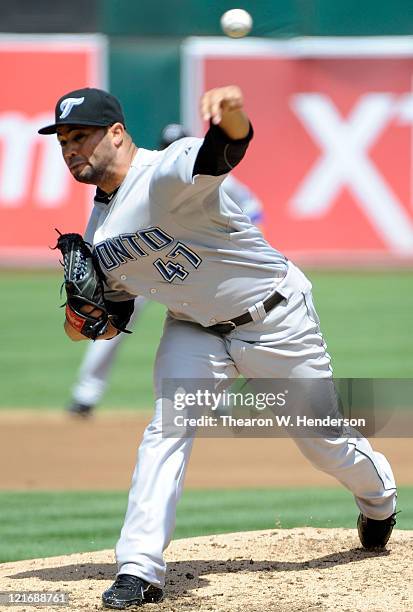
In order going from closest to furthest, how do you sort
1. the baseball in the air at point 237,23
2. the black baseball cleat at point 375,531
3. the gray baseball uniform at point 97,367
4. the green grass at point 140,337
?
the black baseball cleat at point 375,531 < the baseball in the air at point 237,23 < the gray baseball uniform at point 97,367 < the green grass at point 140,337

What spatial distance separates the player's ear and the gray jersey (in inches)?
3.8

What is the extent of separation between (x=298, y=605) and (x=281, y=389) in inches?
29.9

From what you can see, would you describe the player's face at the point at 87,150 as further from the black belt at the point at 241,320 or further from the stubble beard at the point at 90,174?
the black belt at the point at 241,320

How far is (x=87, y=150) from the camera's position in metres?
3.64

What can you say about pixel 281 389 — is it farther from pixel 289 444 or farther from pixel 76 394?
pixel 76 394

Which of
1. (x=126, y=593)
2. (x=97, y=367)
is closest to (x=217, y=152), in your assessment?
(x=126, y=593)

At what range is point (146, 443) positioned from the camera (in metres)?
3.62

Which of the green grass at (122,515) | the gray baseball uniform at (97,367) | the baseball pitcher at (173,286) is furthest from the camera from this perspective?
the gray baseball uniform at (97,367)

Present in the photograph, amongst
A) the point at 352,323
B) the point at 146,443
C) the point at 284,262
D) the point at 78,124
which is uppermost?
the point at 78,124

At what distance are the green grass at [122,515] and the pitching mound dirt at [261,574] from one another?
0.50 metres

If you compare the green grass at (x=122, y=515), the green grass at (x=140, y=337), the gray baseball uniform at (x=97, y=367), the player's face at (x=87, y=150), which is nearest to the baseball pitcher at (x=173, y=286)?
the player's face at (x=87, y=150)

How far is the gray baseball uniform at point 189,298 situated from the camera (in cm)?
349

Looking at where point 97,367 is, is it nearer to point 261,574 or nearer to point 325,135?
point 261,574

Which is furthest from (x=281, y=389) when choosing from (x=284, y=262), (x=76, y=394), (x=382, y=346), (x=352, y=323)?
(x=352, y=323)
